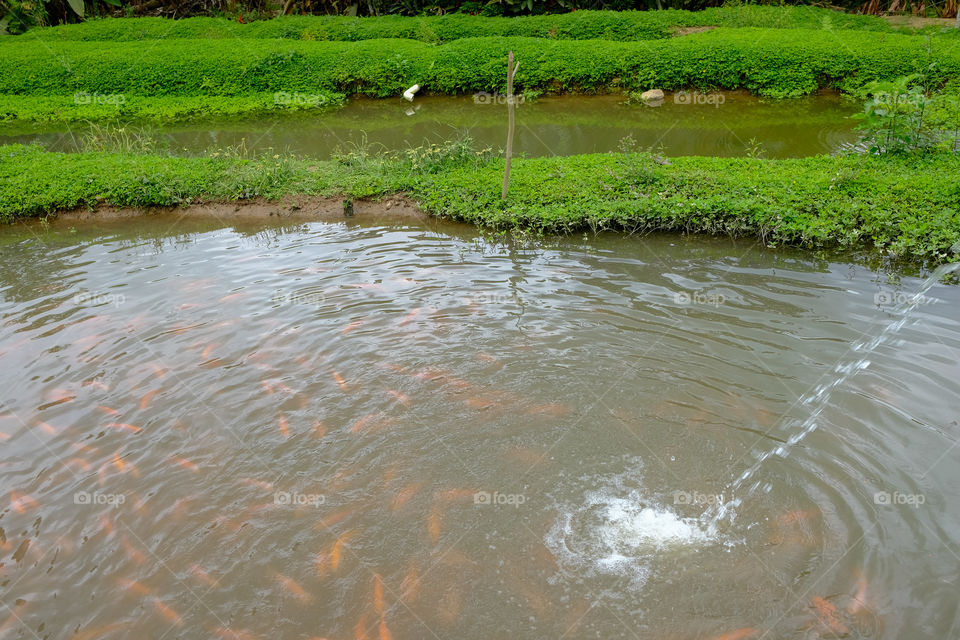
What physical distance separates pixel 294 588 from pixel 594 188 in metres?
6.12

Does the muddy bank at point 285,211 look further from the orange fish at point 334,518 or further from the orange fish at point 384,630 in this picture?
the orange fish at point 384,630

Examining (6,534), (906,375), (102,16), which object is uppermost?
(102,16)

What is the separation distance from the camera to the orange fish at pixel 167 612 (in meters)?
3.90

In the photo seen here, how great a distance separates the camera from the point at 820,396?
5.33 m

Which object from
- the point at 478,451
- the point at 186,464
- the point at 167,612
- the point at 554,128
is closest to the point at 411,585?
the point at 478,451

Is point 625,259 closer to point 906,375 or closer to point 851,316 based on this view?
point 851,316

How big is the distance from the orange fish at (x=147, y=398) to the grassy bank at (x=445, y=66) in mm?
10255

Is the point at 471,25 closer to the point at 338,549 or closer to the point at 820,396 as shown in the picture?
the point at 820,396

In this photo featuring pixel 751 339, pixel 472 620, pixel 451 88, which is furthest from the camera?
pixel 451 88

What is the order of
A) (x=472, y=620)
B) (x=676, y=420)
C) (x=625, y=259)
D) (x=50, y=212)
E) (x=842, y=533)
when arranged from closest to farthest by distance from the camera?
(x=472, y=620) → (x=842, y=533) → (x=676, y=420) → (x=625, y=259) → (x=50, y=212)

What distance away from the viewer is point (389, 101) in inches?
586

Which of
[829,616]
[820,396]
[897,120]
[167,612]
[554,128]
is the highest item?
[897,120]

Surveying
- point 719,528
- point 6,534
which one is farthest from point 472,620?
point 6,534

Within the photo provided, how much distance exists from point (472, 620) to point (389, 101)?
1277 centimetres
